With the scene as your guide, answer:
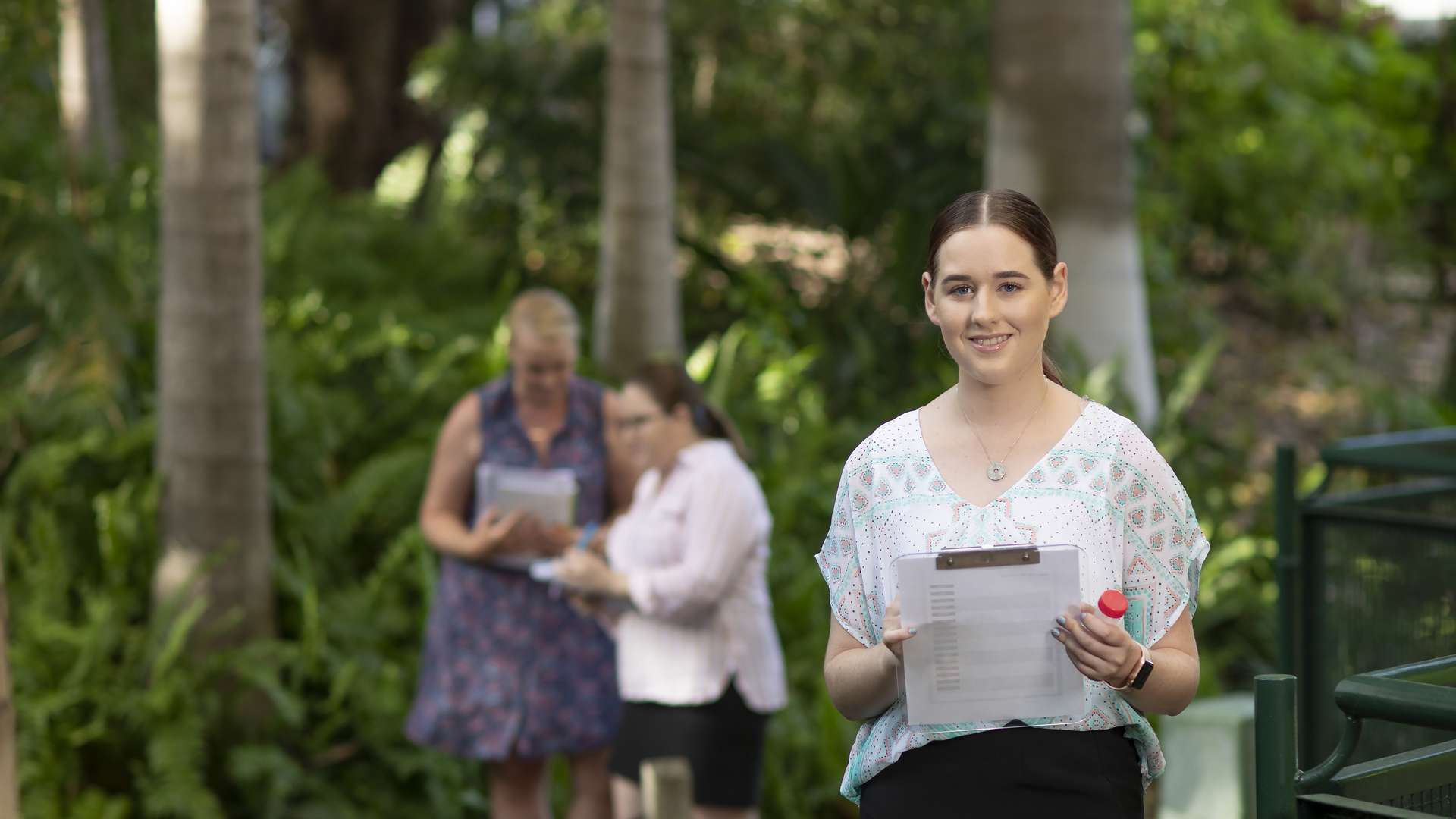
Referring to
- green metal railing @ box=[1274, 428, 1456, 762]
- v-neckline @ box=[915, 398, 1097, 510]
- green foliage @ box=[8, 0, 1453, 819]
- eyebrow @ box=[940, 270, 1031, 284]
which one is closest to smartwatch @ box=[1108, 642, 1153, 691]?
v-neckline @ box=[915, 398, 1097, 510]

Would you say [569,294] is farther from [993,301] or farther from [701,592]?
[993,301]

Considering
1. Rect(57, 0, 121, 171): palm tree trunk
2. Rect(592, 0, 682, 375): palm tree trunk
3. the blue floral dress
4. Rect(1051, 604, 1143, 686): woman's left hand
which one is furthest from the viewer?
Rect(57, 0, 121, 171): palm tree trunk

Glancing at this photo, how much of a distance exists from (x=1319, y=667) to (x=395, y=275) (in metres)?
6.86

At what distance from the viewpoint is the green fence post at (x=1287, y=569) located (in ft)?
16.5

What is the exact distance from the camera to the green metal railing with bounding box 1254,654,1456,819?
2.34 m

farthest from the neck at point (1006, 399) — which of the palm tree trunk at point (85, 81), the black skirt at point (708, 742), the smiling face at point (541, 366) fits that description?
the palm tree trunk at point (85, 81)

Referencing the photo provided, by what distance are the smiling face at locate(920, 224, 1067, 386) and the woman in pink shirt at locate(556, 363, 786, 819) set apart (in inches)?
88.7

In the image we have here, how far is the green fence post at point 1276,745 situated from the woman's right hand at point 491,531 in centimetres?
294

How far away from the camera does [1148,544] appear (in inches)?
93.0

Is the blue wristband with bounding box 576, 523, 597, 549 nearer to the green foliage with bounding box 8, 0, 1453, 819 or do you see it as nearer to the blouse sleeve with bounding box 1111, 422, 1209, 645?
the green foliage with bounding box 8, 0, 1453, 819

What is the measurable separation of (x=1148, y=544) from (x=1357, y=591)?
2.96m

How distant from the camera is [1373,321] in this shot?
1502 cm

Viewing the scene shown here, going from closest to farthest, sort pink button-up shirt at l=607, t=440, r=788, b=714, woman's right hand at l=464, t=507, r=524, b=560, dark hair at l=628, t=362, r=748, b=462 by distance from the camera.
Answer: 1. pink button-up shirt at l=607, t=440, r=788, b=714
2. dark hair at l=628, t=362, r=748, b=462
3. woman's right hand at l=464, t=507, r=524, b=560

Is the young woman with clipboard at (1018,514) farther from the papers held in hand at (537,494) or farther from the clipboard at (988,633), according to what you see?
the papers held in hand at (537,494)
